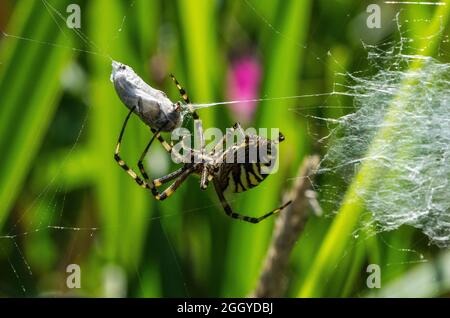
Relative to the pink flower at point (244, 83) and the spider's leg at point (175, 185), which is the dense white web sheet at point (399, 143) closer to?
the pink flower at point (244, 83)

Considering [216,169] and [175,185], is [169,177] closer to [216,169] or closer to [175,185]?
[175,185]

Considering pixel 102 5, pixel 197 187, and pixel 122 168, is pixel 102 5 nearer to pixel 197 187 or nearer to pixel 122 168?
pixel 122 168

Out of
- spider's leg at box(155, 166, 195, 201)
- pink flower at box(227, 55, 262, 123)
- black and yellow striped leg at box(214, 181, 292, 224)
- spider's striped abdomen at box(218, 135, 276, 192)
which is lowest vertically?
black and yellow striped leg at box(214, 181, 292, 224)

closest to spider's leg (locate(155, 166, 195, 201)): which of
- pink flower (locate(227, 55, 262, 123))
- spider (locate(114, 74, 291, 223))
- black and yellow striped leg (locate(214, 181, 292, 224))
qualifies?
spider (locate(114, 74, 291, 223))

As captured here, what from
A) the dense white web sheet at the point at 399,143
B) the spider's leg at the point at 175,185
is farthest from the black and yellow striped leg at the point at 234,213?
the dense white web sheet at the point at 399,143

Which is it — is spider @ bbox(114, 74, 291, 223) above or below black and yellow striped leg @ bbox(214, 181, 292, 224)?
above

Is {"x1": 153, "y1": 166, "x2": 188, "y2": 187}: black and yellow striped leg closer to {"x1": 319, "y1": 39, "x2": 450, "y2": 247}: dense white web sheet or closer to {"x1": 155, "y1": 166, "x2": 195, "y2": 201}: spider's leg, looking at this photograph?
{"x1": 155, "y1": 166, "x2": 195, "y2": 201}: spider's leg
